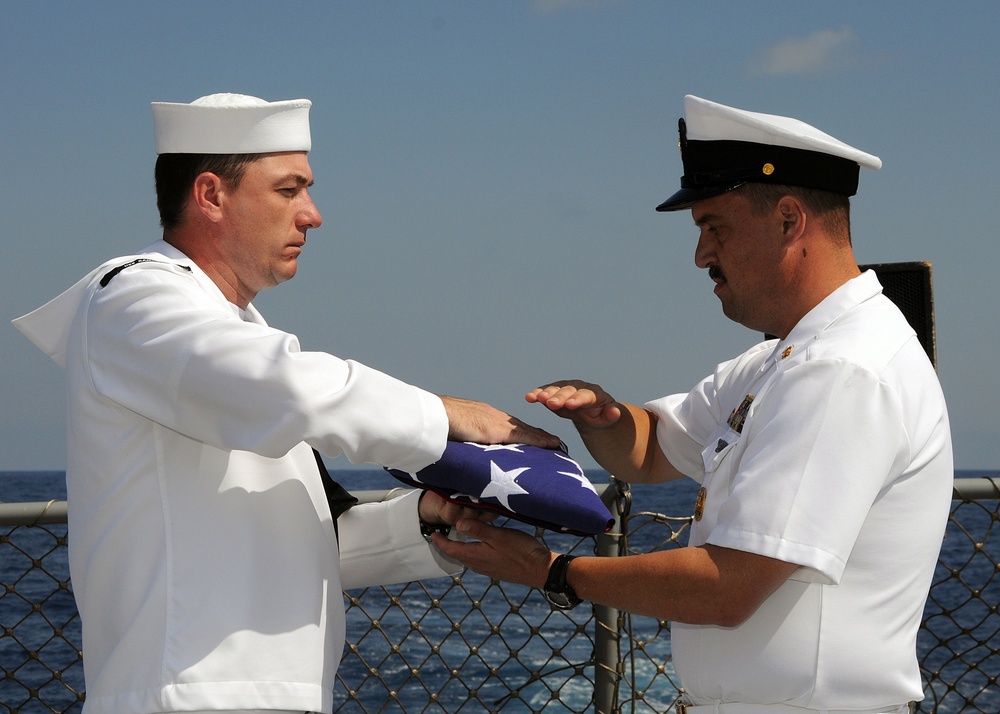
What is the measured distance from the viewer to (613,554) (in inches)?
134

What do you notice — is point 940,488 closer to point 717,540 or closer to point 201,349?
point 717,540

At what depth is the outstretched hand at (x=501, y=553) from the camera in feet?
8.45

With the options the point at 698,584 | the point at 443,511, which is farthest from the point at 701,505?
the point at 443,511

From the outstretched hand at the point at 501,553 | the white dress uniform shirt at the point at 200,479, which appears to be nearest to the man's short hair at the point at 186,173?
the white dress uniform shirt at the point at 200,479

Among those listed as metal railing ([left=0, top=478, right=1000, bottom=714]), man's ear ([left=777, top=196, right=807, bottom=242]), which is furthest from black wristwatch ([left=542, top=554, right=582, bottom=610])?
man's ear ([left=777, top=196, right=807, bottom=242])

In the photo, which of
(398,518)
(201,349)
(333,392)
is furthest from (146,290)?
(398,518)

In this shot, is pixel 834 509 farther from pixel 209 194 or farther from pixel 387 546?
pixel 209 194

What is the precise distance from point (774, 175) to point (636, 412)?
930 millimetres

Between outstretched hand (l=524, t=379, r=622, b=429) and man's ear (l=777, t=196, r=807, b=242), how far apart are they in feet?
2.36

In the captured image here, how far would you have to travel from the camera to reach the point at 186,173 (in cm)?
261

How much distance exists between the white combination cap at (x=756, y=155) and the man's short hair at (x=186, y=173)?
105 cm

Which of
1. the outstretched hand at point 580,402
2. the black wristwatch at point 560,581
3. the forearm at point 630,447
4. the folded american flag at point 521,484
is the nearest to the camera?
the folded american flag at point 521,484

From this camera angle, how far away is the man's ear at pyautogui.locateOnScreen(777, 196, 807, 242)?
2.54 meters

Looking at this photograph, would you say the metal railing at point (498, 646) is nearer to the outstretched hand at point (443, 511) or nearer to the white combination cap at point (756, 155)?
the outstretched hand at point (443, 511)
